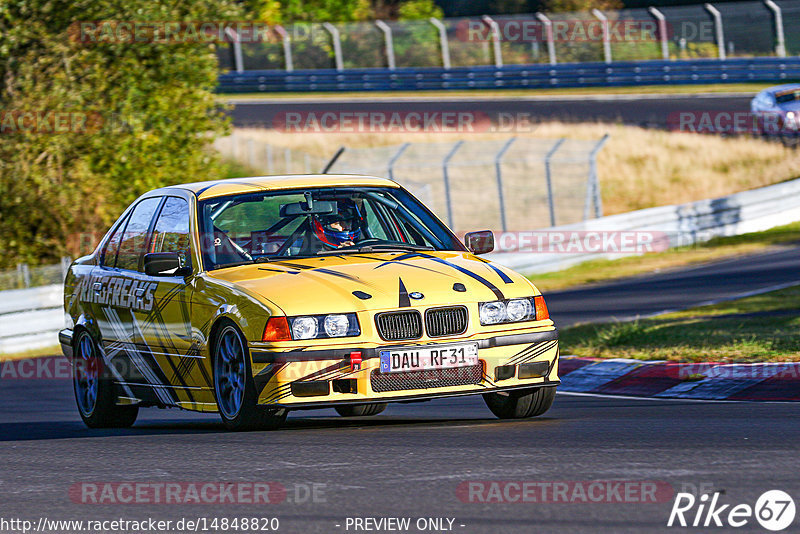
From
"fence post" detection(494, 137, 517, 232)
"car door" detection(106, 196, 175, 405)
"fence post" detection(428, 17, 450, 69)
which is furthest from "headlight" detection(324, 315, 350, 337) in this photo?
"fence post" detection(428, 17, 450, 69)

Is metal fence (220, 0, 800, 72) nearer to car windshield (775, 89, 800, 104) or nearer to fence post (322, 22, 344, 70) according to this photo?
fence post (322, 22, 344, 70)

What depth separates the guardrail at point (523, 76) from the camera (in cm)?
4241

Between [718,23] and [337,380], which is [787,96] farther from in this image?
[337,380]

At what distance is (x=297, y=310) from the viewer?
25.1 ft

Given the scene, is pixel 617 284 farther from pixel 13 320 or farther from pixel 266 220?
pixel 266 220

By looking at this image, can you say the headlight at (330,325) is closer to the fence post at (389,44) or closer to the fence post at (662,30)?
the fence post at (662,30)

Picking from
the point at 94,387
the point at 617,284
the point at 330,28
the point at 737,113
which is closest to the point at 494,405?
the point at 94,387

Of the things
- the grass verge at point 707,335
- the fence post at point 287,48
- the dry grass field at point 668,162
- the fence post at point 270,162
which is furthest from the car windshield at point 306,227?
the fence post at point 287,48

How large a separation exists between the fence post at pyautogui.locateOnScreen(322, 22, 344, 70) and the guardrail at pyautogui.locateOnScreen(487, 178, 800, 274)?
982 inches

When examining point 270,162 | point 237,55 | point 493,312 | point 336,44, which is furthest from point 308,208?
point 237,55

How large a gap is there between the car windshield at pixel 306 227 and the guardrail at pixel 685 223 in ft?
44.5

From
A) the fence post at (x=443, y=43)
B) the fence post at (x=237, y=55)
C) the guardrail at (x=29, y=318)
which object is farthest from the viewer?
the fence post at (x=237, y=55)

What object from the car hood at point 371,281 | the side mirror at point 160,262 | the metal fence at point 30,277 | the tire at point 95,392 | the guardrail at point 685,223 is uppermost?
the side mirror at point 160,262

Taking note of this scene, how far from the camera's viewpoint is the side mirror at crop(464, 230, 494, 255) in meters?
9.12
